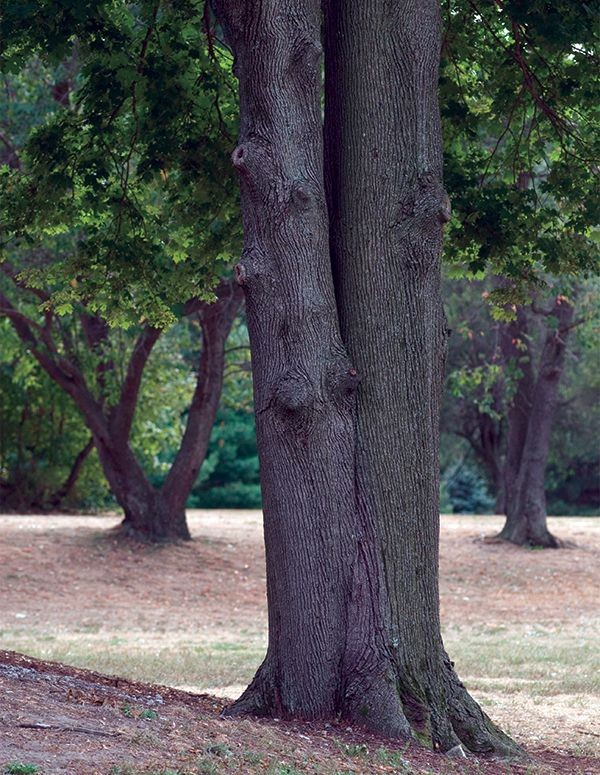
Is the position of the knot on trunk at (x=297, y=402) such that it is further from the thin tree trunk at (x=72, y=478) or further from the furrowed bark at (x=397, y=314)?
the thin tree trunk at (x=72, y=478)

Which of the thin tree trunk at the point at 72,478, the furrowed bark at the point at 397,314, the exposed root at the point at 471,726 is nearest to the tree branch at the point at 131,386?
the thin tree trunk at the point at 72,478

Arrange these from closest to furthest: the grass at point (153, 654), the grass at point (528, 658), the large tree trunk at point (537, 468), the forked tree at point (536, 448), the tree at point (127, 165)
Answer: the tree at point (127, 165) → the grass at point (528, 658) → the grass at point (153, 654) → the forked tree at point (536, 448) → the large tree trunk at point (537, 468)

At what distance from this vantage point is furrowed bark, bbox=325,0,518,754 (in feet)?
21.8

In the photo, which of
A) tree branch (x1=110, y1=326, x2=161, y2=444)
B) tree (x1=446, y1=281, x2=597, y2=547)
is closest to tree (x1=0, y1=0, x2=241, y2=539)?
tree branch (x1=110, y1=326, x2=161, y2=444)

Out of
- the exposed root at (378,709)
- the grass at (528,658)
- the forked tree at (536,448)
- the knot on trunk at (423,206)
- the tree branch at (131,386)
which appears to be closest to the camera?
the exposed root at (378,709)

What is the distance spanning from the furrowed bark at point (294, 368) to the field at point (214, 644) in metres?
0.47

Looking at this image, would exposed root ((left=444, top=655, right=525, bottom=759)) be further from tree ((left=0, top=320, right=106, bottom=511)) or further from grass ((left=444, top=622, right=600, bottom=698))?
tree ((left=0, top=320, right=106, bottom=511))

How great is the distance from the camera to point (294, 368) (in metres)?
6.62

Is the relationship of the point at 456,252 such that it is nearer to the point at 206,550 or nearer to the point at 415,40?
the point at 415,40

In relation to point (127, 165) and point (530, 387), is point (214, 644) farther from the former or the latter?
point (530, 387)

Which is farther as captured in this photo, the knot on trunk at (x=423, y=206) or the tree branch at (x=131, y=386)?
the tree branch at (x=131, y=386)

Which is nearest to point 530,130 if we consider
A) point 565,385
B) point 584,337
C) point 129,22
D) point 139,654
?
point 129,22

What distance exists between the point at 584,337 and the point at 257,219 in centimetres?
1437

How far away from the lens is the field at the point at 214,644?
5.70 meters
